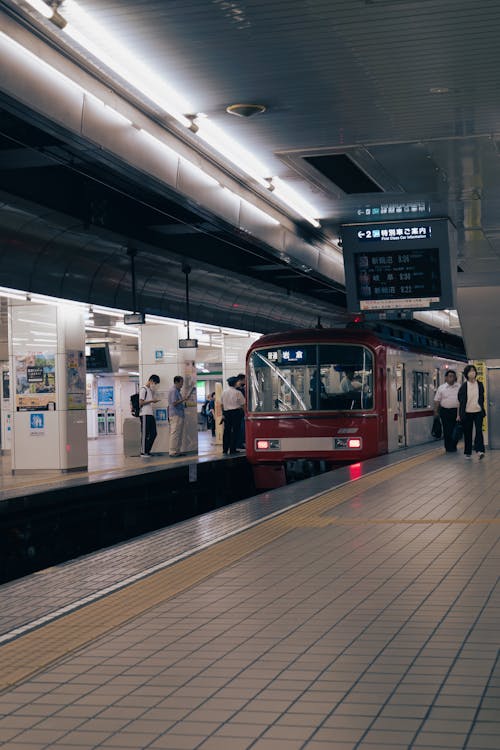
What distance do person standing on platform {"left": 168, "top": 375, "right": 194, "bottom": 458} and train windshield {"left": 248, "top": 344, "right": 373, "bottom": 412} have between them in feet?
17.8

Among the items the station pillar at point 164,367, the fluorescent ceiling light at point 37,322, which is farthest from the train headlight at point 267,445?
the station pillar at point 164,367

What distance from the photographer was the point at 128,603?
6359 millimetres

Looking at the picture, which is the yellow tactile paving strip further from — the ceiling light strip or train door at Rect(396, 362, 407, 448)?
train door at Rect(396, 362, 407, 448)

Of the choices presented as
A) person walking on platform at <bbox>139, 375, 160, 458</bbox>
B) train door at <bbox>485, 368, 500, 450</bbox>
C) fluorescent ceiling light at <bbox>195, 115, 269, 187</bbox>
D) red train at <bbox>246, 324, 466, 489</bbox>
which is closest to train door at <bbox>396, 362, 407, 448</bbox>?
train door at <bbox>485, 368, 500, 450</bbox>

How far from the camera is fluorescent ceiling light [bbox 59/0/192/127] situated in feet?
25.1

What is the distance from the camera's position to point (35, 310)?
18.6 metres

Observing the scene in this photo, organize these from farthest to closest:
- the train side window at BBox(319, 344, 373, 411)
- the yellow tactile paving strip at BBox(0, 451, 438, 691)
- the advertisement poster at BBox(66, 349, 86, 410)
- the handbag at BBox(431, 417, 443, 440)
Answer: the handbag at BBox(431, 417, 443, 440) < the advertisement poster at BBox(66, 349, 86, 410) < the train side window at BBox(319, 344, 373, 411) < the yellow tactile paving strip at BBox(0, 451, 438, 691)

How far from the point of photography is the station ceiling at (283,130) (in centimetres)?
776

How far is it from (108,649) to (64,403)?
13.7 meters

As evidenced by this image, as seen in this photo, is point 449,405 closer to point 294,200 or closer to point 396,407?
point 396,407

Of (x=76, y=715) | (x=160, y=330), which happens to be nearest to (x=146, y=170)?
(x=76, y=715)

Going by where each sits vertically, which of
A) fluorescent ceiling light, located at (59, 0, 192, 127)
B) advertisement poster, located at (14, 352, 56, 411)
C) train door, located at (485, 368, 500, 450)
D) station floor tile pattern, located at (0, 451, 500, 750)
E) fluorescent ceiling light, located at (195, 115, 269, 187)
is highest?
fluorescent ceiling light, located at (195, 115, 269, 187)

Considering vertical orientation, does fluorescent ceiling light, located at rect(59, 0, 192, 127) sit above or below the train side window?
above

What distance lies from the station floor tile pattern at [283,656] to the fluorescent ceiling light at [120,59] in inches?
168
